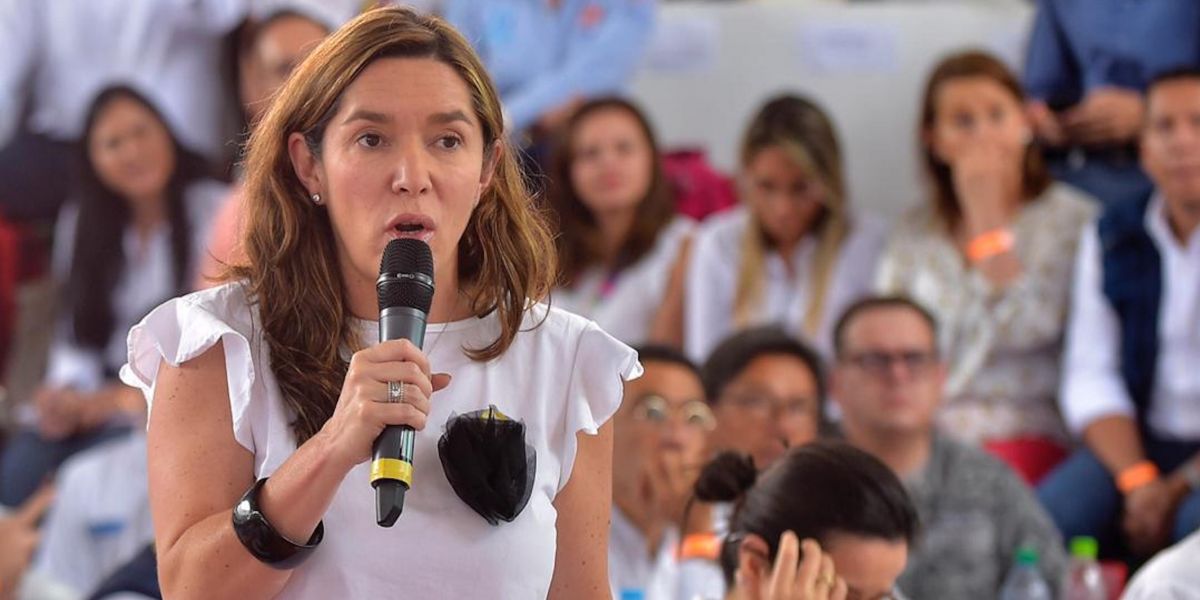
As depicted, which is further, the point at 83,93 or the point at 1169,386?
the point at 83,93

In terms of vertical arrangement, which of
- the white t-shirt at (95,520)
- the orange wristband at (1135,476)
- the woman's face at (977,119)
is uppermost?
the woman's face at (977,119)

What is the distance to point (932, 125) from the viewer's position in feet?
14.2

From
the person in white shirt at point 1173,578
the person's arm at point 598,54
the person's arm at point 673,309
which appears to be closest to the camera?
the person in white shirt at point 1173,578

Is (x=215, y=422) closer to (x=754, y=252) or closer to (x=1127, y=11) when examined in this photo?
(x=754, y=252)

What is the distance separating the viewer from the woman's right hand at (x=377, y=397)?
139 cm

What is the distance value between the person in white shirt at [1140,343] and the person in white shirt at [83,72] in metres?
2.50

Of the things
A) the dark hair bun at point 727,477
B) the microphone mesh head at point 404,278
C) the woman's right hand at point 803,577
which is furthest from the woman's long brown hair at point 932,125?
the microphone mesh head at point 404,278

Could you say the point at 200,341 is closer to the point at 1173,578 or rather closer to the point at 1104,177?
the point at 1173,578

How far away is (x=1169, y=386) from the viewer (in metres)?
3.88

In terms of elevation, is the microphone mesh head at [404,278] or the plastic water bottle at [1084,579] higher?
the microphone mesh head at [404,278]

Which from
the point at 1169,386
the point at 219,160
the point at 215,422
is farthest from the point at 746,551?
the point at 219,160

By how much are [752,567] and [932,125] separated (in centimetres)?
244

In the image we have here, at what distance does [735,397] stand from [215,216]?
5.90 feet

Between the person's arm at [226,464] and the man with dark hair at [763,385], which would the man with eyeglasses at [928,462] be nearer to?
the man with dark hair at [763,385]
